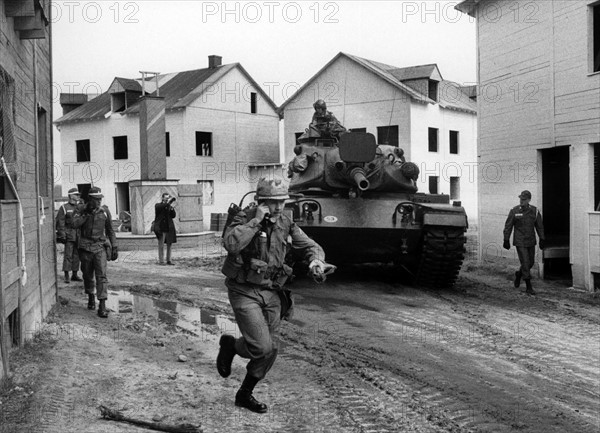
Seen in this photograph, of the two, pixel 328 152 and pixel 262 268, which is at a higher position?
pixel 328 152

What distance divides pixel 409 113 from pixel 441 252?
67.2 ft

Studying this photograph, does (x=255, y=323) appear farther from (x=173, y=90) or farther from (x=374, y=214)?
(x=173, y=90)

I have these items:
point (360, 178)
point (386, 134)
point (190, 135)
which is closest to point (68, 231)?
point (360, 178)

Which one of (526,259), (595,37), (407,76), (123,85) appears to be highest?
(123,85)

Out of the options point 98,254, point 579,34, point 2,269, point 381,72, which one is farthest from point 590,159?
point 381,72

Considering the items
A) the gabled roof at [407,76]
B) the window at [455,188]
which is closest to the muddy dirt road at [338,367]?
the gabled roof at [407,76]

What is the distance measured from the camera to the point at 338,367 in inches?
291

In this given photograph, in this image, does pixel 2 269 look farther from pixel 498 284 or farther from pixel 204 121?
pixel 204 121

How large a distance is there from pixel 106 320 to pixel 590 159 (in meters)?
8.74

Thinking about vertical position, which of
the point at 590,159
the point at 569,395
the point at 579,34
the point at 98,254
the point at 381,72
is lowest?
the point at 569,395

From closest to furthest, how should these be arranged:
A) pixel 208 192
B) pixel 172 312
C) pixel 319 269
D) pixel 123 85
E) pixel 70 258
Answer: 1. pixel 319 269
2. pixel 172 312
3. pixel 70 258
4. pixel 208 192
5. pixel 123 85

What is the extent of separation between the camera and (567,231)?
17.5 meters

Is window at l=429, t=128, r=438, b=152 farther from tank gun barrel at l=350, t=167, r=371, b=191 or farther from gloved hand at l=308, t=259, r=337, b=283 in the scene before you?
gloved hand at l=308, t=259, r=337, b=283

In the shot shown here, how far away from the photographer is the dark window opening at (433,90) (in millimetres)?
33688
